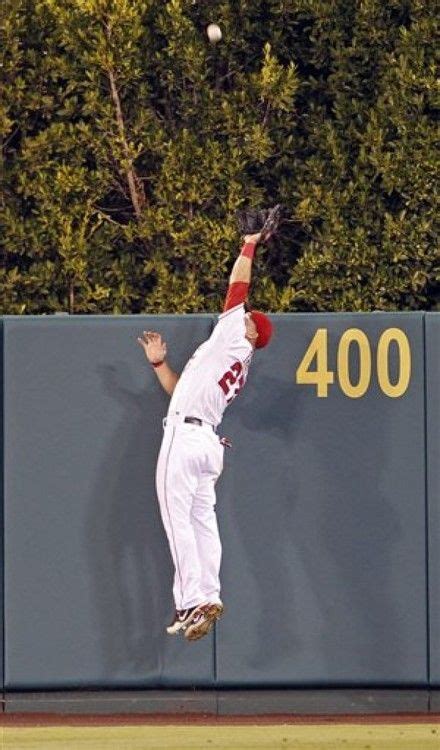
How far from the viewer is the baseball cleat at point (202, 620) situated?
10.2 m

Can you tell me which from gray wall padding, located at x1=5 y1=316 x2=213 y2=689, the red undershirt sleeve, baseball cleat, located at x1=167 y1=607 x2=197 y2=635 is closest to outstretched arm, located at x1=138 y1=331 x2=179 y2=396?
gray wall padding, located at x1=5 y1=316 x2=213 y2=689

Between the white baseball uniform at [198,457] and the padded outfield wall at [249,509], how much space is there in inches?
11.7

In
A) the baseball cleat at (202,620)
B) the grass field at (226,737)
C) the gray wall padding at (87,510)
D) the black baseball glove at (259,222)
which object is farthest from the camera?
the gray wall padding at (87,510)

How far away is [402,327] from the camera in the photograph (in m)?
10.6

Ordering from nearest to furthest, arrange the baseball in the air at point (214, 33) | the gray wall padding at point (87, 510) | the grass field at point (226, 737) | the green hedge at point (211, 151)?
1. the grass field at point (226, 737)
2. the gray wall padding at point (87, 510)
3. the green hedge at point (211, 151)
4. the baseball in the air at point (214, 33)

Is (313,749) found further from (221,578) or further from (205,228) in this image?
(205,228)

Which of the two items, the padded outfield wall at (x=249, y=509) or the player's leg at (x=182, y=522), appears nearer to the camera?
the player's leg at (x=182, y=522)

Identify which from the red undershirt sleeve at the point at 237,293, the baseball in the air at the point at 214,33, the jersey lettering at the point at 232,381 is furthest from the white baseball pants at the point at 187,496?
the baseball in the air at the point at 214,33

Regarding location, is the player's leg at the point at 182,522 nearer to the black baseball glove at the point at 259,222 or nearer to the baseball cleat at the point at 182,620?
the baseball cleat at the point at 182,620

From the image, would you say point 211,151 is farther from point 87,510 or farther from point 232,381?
point 232,381

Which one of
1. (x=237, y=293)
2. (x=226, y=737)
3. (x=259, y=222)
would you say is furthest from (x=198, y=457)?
(x=226, y=737)

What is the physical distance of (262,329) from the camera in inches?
408

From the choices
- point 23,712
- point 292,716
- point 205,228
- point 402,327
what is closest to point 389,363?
point 402,327

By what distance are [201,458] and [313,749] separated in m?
1.56
